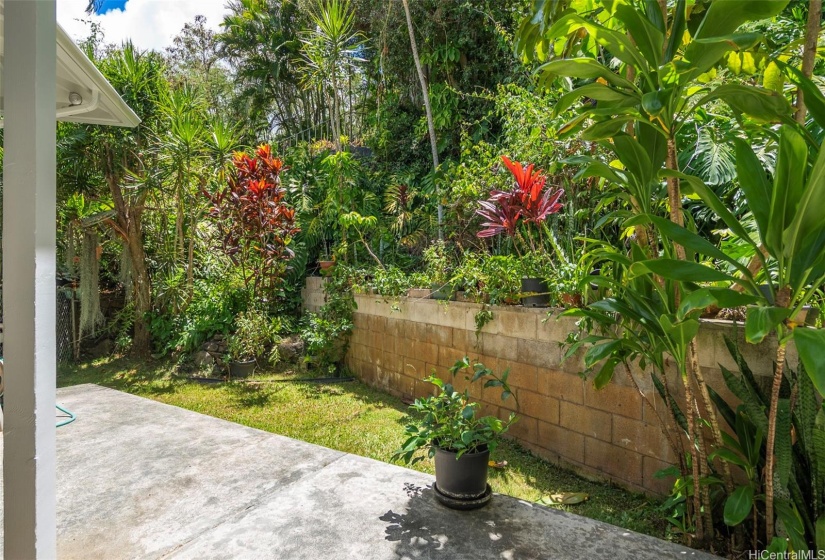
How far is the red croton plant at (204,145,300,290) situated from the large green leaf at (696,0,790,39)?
4.41 metres

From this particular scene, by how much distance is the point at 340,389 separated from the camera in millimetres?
4516

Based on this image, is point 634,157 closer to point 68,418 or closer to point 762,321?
point 762,321

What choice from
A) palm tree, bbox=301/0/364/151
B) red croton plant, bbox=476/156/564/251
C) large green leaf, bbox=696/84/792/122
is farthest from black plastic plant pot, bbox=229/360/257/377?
large green leaf, bbox=696/84/792/122

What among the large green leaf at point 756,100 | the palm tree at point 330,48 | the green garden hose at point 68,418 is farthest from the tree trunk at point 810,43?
the palm tree at point 330,48

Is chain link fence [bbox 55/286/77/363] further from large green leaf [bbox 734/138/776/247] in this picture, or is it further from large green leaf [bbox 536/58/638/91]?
large green leaf [bbox 734/138/776/247]

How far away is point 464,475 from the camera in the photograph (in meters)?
2.01

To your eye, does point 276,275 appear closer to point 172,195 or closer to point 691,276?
point 172,195

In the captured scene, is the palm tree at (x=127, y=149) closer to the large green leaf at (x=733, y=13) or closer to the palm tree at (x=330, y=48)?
the palm tree at (x=330, y=48)

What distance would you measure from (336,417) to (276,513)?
1673 millimetres

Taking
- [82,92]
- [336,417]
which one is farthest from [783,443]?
[82,92]

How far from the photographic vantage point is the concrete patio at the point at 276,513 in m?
1.74

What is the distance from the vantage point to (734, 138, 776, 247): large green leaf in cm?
142

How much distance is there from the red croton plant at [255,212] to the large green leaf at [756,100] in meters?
4.40

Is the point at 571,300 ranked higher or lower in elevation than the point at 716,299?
lower
